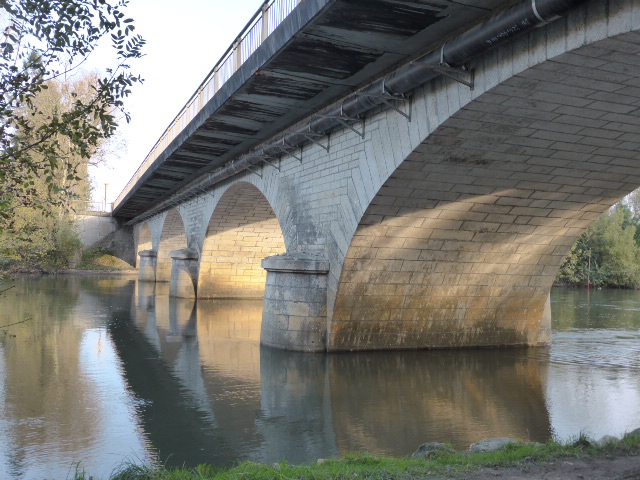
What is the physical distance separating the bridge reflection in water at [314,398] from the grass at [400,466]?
1252 mm

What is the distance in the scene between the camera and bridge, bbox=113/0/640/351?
6699 mm

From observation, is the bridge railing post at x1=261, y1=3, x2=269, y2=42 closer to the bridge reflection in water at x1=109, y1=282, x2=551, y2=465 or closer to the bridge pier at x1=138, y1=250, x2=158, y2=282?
the bridge reflection in water at x1=109, y1=282, x2=551, y2=465

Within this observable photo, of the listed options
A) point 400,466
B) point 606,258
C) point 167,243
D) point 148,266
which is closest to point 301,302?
point 400,466

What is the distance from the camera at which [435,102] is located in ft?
26.9

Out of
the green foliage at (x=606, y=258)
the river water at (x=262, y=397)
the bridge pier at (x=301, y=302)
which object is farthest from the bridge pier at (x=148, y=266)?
the bridge pier at (x=301, y=302)

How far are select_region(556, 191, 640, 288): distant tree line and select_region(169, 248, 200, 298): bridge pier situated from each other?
23.8m

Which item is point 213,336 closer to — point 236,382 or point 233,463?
point 236,382

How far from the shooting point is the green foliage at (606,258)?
37.1m

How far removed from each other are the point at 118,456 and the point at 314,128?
23.7ft

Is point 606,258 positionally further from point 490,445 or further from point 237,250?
point 490,445

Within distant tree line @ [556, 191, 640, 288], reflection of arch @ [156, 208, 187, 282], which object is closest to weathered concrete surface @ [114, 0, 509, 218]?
reflection of arch @ [156, 208, 187, 282]

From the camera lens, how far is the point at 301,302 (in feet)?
37.3

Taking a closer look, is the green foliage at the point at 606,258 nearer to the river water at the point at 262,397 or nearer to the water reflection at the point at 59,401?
the river water at the point at 262,397

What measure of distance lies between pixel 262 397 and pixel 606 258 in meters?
34.6
